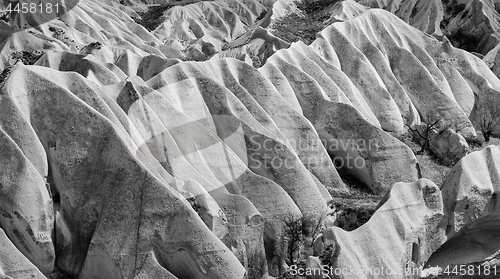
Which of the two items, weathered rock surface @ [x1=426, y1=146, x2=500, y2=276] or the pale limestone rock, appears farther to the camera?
the pale limestone rock

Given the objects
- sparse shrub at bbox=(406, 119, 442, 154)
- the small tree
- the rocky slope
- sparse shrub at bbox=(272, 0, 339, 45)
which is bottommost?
sparse shrub at bbox=(272, 0, 339, 45)

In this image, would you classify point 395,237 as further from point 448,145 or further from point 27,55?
point 27,55

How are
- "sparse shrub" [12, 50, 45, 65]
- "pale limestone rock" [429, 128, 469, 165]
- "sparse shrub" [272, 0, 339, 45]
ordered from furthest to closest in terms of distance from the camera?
"sparse shrub" [272, 0, 339, 45], "sparse shrub" [12, 50, 45, 65], "pale limestone rock" [429, 128, 469, 165]

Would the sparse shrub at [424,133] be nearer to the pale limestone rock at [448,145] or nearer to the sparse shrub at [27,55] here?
the pale limestone rock at [448,145]

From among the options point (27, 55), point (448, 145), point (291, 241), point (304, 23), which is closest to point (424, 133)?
point (448, 145)

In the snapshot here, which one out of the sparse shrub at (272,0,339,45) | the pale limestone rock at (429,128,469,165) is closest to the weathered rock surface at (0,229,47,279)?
the pale limestone rock at (429,128,469,165)

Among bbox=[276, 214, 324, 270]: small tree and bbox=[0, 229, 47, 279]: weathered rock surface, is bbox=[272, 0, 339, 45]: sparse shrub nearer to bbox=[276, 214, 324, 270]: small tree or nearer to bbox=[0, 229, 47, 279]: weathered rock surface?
bbox=[276, 214, 324, 270]: small tree

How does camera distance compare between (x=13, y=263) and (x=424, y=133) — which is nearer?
(x=13, y=263)

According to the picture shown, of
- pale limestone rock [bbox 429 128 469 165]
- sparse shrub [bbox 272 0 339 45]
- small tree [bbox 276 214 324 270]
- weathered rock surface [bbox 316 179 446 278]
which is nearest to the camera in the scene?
weathered rock surface [bbox 316 179 446 278]

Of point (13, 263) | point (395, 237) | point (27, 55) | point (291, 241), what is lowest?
point (27, 55)
